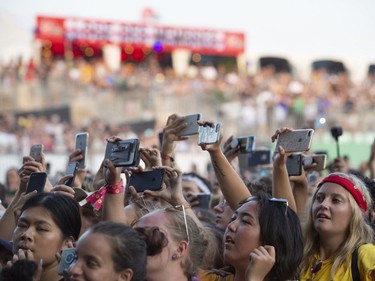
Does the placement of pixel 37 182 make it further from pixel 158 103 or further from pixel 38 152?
pixel 158 103

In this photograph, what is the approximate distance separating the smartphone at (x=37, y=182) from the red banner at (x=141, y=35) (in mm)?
28778

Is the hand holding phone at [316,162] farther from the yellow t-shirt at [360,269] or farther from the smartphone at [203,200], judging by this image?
the yellow t-shirt at [360,269]

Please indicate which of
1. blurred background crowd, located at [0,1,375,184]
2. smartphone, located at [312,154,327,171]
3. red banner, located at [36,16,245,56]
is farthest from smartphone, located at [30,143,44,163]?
red banner, located at [36,16,245,56]

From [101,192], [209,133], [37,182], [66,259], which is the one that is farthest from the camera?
[209,133]

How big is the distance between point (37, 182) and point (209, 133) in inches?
41.8

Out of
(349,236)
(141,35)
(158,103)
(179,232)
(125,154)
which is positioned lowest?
(158,103)

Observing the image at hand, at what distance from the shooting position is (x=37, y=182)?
582cm

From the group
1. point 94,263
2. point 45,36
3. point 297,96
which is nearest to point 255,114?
point 297,96

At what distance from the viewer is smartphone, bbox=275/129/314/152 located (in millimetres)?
6016

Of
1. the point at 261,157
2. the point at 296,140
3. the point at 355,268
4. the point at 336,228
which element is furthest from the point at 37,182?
the point at 261,157

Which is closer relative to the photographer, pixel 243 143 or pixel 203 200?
pixel 243 143

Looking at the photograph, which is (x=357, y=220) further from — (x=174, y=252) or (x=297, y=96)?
(x=297, y=96)

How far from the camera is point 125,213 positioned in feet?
18.4

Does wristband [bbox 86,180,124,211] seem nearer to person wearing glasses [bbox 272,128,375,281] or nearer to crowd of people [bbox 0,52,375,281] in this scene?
crowd of people [bbox 0,52,375,281]
